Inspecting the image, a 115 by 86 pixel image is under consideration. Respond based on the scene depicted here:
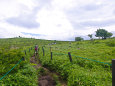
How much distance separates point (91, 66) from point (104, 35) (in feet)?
283

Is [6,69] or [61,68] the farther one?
[61,68]

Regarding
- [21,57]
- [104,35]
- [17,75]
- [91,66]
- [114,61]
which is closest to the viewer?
[114,61]

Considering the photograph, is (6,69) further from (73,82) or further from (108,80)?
(108,80)

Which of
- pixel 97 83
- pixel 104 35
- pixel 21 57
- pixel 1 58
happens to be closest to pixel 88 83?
pixel 97 83

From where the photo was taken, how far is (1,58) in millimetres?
7117

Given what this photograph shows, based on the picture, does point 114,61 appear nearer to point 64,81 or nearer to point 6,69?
point 64,81

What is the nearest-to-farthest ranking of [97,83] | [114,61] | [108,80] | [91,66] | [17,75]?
[114,61] < [97,83] < [108,80] < [17,75] < [91,66]

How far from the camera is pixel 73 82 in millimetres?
5273

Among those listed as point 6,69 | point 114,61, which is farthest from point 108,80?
point 6,69

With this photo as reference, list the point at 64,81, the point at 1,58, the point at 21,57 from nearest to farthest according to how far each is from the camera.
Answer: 1. the point at 64,81
2. the point at 1,58
3. the point at 21,57

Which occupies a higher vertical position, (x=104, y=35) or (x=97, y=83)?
(x=104, y=35)

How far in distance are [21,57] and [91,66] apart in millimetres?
7252

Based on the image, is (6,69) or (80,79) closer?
(80,79)

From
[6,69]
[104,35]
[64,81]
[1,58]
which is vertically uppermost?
[104,35]
